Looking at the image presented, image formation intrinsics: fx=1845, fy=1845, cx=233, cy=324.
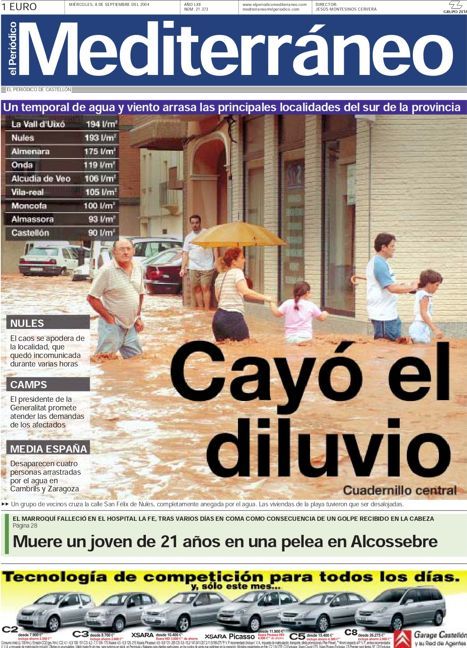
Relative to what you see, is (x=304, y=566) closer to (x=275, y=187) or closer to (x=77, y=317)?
(x=77, y=317)

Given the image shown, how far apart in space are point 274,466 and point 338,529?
36 centimetres

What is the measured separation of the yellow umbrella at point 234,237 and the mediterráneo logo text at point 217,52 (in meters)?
0.93

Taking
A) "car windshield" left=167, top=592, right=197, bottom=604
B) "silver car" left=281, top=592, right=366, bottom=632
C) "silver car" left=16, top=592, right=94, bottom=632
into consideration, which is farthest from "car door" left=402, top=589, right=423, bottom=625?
"silver car" left=16, top=592, right=94, bottom=632

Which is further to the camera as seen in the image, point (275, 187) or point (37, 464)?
point (275, 187)

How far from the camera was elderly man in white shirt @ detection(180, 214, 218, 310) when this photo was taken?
8.09 metres

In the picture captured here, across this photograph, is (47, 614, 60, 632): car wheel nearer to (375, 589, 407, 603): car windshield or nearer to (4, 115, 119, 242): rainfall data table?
(375, 589, 407, 603): car windshield

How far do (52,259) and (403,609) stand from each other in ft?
6.78

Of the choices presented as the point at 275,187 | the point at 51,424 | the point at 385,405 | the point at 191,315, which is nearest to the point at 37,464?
the point at 51,424

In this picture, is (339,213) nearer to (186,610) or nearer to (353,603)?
(353,603)

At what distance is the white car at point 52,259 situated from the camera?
25.1ft

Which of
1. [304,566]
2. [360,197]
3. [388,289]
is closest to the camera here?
[304,566]

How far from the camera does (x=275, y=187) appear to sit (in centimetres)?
885

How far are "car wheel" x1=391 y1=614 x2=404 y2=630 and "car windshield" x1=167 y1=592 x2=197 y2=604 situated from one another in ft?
2.61

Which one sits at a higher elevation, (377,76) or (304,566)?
(377,76)
